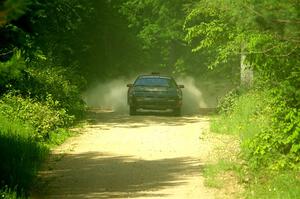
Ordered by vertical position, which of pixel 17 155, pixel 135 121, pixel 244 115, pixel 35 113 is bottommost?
pixel 135 121

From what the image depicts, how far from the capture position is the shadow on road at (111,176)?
10266 millimetres

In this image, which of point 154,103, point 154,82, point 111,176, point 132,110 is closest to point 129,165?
point 111,176

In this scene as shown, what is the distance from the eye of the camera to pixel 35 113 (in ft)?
54.5

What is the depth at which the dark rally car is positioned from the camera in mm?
25250

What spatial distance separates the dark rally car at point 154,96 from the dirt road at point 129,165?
5.05 meters

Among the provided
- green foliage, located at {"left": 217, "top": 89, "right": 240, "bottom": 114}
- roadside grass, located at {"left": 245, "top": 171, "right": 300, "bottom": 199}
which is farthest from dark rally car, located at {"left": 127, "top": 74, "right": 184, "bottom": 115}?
roadside grass, located at {"left": 245, "top": 171, "right": 300, "bottom": 199}

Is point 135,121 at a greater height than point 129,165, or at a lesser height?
greater

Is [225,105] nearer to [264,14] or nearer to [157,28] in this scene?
[264,14]

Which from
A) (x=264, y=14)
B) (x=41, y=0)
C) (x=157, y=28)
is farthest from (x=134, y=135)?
(x=157, y=28)

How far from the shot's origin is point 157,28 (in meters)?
39.7

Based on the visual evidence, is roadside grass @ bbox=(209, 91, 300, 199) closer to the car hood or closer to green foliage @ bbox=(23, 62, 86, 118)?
green foliage @ bbox=(23, 62, 86, 118)

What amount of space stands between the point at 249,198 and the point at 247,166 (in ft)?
6.50

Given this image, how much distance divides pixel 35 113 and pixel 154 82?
33.0 ft

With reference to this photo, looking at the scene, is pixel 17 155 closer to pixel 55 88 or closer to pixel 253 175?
pixel 253 175
